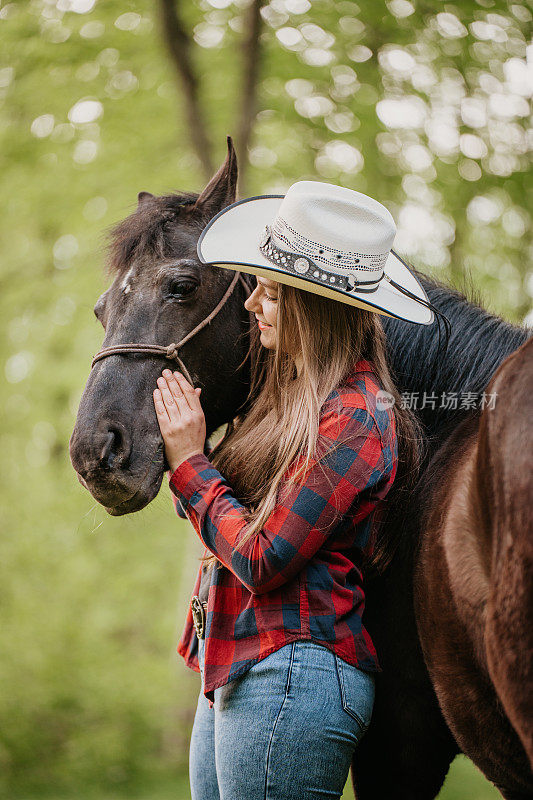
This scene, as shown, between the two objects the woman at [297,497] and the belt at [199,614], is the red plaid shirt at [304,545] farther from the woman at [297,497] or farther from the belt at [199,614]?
the belt at [199,614]

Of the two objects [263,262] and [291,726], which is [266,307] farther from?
[291,726]

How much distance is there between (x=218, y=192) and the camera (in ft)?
7.96

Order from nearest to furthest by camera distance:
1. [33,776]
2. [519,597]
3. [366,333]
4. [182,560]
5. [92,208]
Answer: [519,597] < [366,333] < [33,776] < [92,208] < [182,560]

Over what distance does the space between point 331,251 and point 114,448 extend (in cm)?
81

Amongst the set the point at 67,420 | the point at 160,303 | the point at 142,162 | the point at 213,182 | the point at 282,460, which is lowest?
the point at 67,420

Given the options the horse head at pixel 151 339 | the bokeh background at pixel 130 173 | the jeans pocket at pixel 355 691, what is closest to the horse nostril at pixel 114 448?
the horse head at pixel 151 339

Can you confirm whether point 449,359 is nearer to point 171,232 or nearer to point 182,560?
point 171,232

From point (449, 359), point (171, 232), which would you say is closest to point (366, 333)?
point (449, 359)

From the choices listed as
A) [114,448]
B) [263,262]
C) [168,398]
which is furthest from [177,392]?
[263,262]

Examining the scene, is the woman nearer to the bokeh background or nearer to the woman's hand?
the woman's hand

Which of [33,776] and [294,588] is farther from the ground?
[294,588]

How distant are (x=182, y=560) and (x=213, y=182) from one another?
7.57 m

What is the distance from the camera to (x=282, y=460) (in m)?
1.85

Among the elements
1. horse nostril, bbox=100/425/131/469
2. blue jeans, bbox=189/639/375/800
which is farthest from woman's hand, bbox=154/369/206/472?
blue jeans, bbox=189/639/375/800
